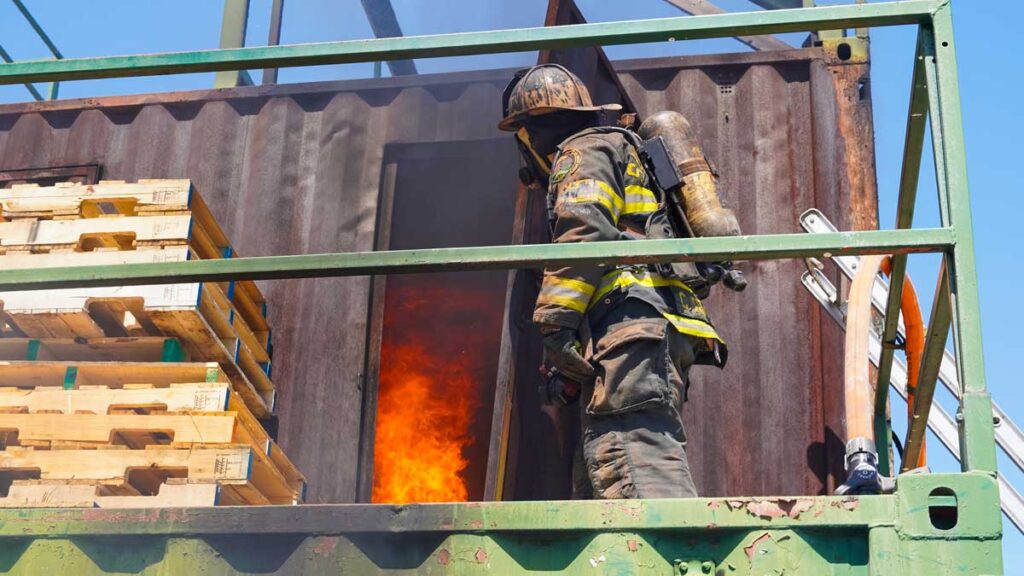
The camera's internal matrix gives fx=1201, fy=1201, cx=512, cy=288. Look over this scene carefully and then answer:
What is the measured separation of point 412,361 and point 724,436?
251cm

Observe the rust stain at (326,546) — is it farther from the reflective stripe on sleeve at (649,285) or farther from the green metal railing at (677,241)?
the reflective stripe on sleeve at (649,285)

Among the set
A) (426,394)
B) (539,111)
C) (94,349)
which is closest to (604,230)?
(539,111)

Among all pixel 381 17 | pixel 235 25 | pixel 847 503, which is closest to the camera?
pixel 847 503

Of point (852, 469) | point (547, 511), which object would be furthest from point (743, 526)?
point (852, 469)

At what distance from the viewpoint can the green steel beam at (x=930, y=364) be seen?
3.81 meters

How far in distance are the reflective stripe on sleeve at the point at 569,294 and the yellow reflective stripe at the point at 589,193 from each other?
1.19ft

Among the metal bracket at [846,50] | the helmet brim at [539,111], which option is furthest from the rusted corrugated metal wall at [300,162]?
the helmet brim at [539,111]

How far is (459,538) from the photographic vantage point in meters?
3.34

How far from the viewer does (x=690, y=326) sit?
18.2 ft

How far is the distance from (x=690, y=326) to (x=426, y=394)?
11.9 feet

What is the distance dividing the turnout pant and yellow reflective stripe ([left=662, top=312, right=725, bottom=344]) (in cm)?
4

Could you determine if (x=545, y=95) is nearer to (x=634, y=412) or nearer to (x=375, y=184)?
(x=634, y=412)

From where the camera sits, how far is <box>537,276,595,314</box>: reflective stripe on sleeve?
531cm

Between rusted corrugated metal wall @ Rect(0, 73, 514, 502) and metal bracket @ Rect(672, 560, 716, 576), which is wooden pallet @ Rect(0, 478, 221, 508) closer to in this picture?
rusted corrugated metal wall @ Rect(0, 73, 514, 502)
